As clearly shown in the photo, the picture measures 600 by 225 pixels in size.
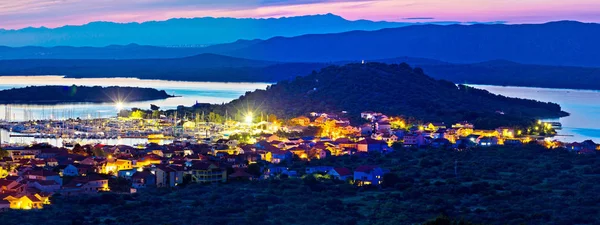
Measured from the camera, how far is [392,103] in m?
53.7

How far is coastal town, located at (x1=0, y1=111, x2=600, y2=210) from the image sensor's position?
76.7 ft

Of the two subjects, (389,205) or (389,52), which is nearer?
(389,205)

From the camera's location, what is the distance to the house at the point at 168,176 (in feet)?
79.3

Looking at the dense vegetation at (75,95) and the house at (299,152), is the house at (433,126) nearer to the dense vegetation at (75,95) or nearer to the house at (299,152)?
the house at (299,152)

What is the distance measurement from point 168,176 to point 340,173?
4.54 meters

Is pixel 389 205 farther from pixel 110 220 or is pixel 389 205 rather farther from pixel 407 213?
pixel 110 220

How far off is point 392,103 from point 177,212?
3544 centimetres

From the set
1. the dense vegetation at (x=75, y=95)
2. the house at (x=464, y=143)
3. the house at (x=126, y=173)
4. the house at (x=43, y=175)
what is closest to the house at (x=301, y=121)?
the house at (x=464, y=143)

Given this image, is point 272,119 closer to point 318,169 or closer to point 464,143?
point 464,143

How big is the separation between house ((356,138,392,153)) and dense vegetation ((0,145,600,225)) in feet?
17.2

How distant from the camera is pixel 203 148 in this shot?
3200 cm

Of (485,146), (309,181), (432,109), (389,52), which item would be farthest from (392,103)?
(389,52)

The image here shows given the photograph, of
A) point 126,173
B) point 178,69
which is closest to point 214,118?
point 126,173

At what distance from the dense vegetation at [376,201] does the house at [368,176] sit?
0.28m
